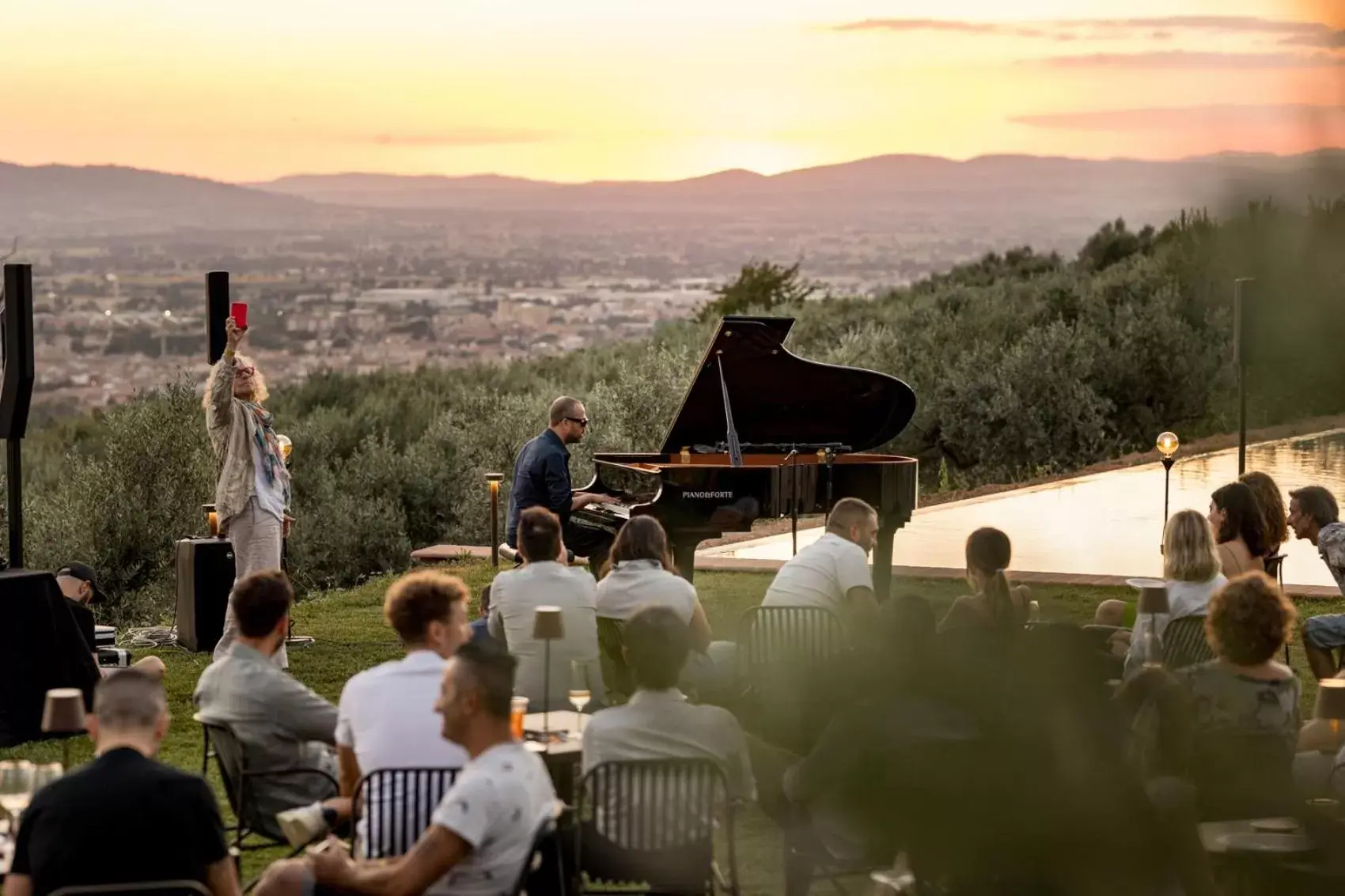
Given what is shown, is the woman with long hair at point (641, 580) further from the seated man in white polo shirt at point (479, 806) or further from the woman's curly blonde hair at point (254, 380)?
the woman's curly blonde hair at point (254, 380)

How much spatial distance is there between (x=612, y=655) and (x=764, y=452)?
3963 mm

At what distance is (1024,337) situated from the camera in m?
24.7

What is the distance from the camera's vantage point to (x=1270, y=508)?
761 cm

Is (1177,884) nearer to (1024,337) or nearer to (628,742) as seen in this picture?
(628,742)

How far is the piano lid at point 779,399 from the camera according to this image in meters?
10.4

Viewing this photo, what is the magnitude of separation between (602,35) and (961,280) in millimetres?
8930

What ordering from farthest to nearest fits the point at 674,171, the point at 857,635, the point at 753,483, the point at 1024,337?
the point at 674,171 < the point at 1024,337 < the point at 753,483 < the point at 857,635

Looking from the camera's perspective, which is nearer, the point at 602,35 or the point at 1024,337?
the point at 1024,337

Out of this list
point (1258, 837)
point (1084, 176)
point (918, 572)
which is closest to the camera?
point (1084, 176)

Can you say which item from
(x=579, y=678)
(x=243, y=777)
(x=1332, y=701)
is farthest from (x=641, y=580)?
(x=1332, y=701)

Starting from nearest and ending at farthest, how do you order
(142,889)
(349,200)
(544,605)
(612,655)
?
1. (142,889)
2. (544,605)
3. (612,655)
4. (349,200)

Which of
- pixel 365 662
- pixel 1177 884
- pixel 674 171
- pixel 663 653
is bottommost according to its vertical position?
pixel 365 662

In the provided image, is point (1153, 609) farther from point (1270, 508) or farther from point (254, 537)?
point (254, 537)

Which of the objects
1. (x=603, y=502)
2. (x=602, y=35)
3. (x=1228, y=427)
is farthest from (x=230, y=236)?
(x=603, y=502)
